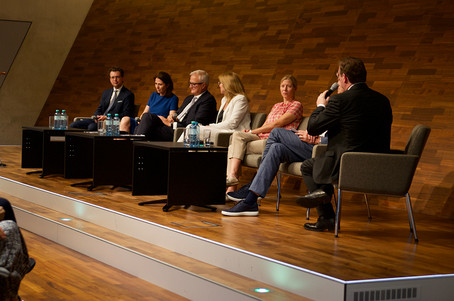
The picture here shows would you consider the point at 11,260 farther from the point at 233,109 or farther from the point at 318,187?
the point at 233,109

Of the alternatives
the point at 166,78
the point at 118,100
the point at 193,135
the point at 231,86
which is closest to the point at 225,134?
the point at 231,86

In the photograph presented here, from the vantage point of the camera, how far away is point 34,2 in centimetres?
1028

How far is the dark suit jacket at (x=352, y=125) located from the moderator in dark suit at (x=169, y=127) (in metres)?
1.96

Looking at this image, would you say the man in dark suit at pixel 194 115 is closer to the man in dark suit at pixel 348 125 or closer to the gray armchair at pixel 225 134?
the gray armchair at pixel 225 134

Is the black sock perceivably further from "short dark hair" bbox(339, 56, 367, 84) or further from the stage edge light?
the stage edge light

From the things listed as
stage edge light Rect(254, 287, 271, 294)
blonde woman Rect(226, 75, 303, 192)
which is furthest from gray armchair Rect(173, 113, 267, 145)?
stage edge light Rect(254, 287, 271, 294)

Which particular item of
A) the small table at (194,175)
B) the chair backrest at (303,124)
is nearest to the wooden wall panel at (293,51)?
the chair backrest at (303,124)

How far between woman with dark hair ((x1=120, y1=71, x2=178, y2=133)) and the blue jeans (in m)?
2.00

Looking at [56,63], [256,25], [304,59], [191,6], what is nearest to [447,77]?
[304,59]

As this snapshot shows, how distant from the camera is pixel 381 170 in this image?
12.4ft

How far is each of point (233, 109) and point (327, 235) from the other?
1909 millimetres

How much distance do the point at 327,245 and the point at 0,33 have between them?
8.03 metres

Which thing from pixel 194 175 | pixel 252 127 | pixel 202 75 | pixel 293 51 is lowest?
pixel 194 175

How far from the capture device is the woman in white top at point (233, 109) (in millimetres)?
5527
